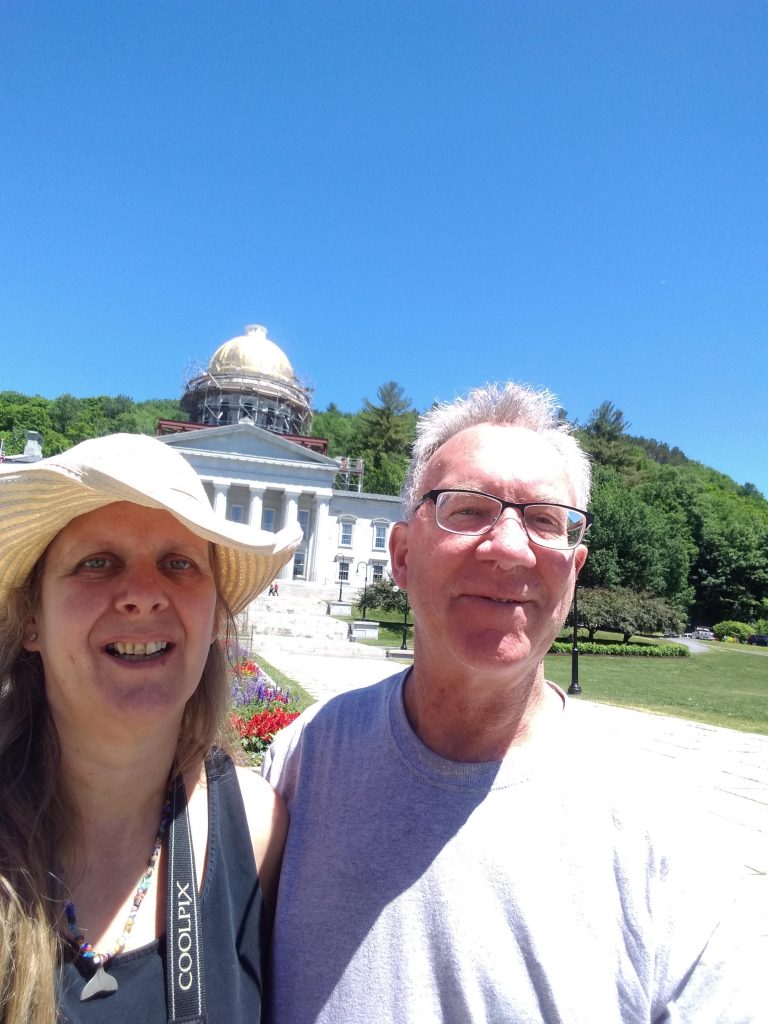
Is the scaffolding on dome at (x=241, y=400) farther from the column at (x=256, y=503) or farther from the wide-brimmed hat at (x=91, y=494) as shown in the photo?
the wide-brimmed hat at (x=91, y=494)

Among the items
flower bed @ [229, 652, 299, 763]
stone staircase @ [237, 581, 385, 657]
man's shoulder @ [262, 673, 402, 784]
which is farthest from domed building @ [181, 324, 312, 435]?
man's shoulder @ [262, 673, 402, 784]

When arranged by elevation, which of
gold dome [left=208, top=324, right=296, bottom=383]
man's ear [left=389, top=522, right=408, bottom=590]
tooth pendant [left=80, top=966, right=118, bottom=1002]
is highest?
gold dome [left=208, top=324, right=296, bottom=383]

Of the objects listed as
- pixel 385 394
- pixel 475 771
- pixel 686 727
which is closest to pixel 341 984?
pixel 475 771

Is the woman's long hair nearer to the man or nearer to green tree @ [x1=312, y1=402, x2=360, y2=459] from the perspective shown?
the man

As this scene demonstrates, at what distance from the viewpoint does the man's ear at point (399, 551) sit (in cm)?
210

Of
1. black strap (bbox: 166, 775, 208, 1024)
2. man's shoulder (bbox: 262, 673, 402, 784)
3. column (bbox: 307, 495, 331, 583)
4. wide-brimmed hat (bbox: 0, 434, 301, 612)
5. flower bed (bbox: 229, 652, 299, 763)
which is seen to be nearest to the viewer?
black strap (bbox: 166, 775, 208, 1024)

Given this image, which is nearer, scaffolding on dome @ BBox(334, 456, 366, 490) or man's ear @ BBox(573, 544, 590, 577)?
man's ear @ BBox(573, 544, 590, 577)

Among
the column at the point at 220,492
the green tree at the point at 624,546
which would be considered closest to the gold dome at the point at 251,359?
the column at the point at 220,492

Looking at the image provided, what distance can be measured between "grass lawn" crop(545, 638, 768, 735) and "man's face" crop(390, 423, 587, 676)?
13.6 m

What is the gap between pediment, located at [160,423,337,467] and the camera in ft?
180

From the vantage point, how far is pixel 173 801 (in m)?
1.88

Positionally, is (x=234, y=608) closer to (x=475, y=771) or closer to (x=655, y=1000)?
(x=475, y=771)

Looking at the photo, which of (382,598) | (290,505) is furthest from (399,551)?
(290,505)

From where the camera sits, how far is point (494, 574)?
177 centimetres
